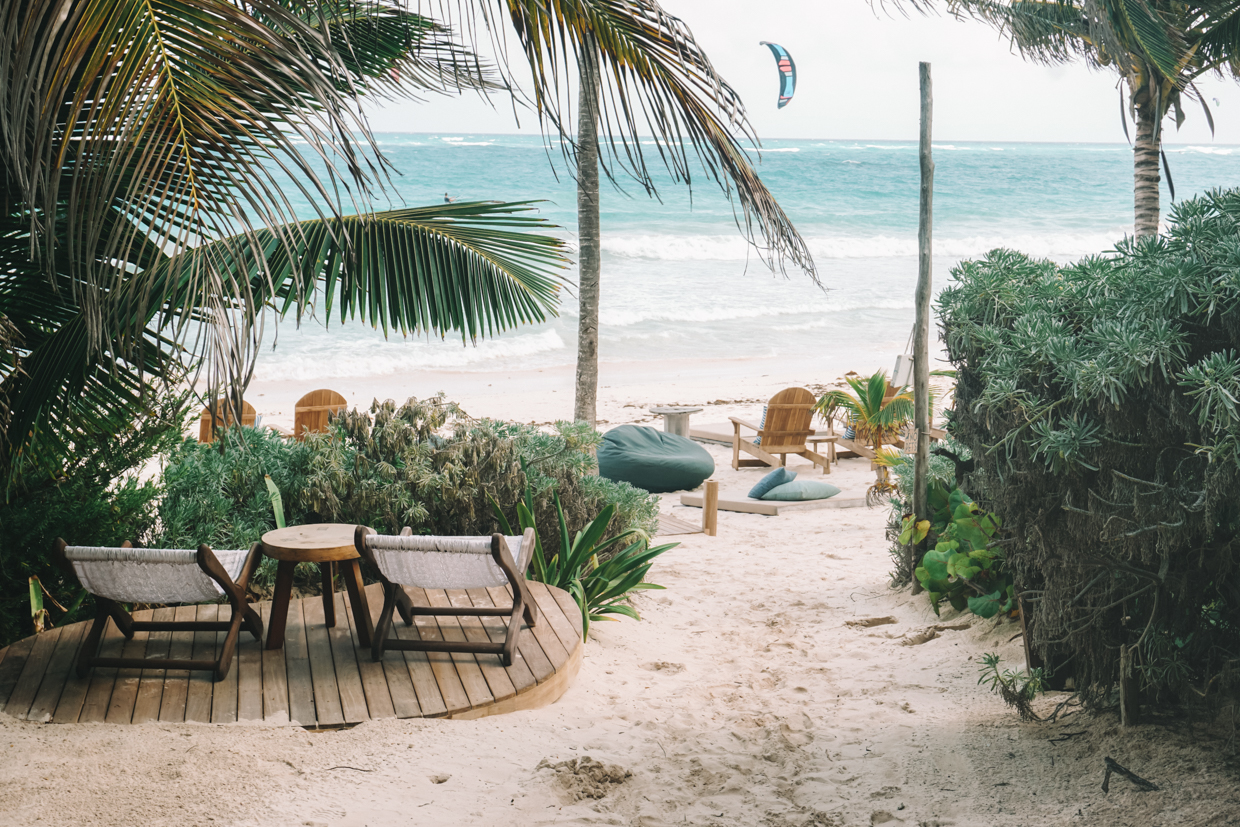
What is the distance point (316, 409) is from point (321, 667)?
674 centimetres

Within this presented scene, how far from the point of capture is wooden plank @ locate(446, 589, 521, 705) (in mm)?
3686

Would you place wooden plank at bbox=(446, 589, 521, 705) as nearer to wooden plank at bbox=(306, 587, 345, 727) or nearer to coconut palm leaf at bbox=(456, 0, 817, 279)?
wooden plank at bbox=(306, 587, 345, 727)

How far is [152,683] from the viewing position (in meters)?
3.66

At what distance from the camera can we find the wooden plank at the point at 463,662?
11.9 feet

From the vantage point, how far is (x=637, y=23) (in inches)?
101

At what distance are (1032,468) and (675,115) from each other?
5.73ft

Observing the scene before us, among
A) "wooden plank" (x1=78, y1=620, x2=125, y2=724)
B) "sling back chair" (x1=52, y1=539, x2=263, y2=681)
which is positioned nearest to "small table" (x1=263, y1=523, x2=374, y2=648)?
"sling back chair" (x1=52, y1=539, x2=263, y2=681)

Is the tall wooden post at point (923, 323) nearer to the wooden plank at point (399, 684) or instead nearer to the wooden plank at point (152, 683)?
the wooden plank at point (399, 684)

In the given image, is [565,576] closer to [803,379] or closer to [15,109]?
[15,109]

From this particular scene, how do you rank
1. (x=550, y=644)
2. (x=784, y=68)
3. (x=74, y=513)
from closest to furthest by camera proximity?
(x=550, y=644) < (x=74, y=513) < (x=784, y=68)

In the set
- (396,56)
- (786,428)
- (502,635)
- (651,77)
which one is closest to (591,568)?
(502,635)

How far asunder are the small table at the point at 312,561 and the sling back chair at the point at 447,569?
9 cm

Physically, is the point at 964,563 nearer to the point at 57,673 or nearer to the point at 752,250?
the point at 57,673

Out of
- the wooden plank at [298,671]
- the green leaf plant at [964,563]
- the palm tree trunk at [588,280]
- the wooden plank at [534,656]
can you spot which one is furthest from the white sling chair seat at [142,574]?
the palm tree trunk at [588,280]
